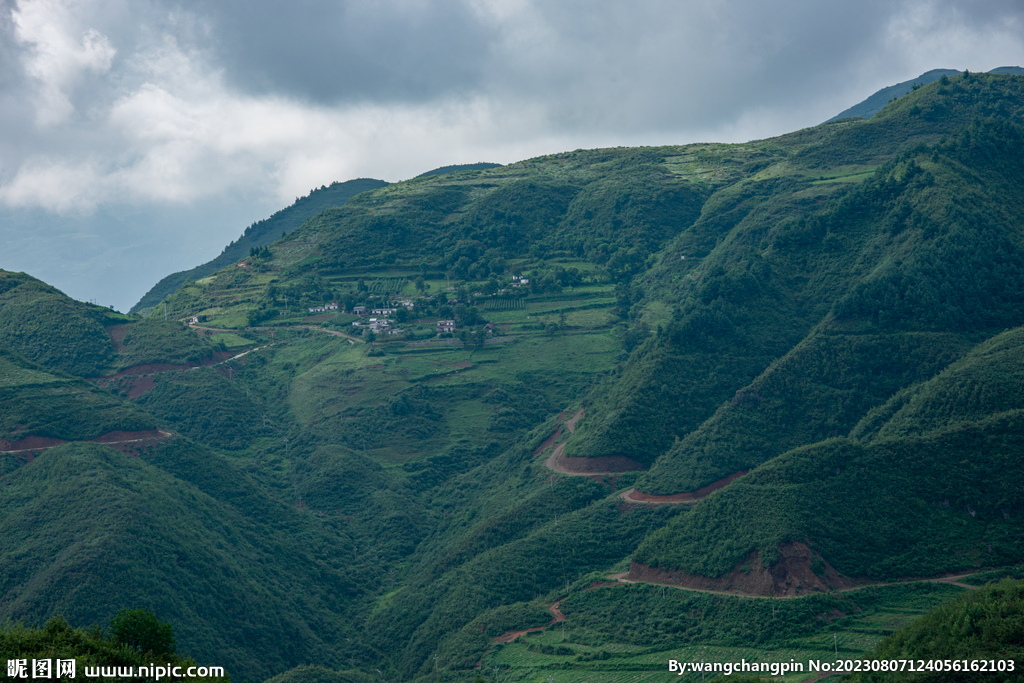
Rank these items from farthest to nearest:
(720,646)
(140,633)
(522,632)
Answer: (522,632), (720,646), (140,633)

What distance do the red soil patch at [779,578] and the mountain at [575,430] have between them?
0.22 m

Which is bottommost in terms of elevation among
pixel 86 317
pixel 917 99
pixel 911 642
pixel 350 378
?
pixel 911 642

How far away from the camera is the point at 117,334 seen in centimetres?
11081

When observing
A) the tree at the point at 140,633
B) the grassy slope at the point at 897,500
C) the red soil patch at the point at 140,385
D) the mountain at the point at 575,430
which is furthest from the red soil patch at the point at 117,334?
the tree at the point at 140,633

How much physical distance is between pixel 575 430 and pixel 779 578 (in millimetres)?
34895

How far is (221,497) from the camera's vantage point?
82.7m

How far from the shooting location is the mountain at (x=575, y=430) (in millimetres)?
56688

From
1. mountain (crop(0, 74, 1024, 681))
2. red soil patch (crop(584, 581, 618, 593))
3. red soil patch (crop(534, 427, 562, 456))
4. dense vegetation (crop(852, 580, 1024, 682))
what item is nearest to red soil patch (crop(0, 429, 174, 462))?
mountain (crop(0, 74, 1024, 681))

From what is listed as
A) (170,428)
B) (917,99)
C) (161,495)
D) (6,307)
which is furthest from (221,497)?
(917,99)

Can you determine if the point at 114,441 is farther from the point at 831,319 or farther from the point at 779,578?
the point at 831,319

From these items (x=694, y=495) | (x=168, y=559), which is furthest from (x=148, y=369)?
(x=694, y=495)

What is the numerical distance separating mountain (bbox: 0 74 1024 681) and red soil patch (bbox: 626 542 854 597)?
22 cm

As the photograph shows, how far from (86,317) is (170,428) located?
22806 millimetres

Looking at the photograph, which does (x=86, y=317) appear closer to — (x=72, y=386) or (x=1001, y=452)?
(x=72, y=386)
